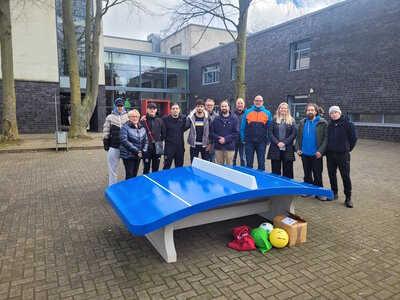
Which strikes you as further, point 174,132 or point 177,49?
point 177,49

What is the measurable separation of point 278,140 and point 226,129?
3.75 ft

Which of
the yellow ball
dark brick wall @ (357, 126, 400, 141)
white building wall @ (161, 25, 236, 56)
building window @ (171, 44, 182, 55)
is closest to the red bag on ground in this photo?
the yellow ball

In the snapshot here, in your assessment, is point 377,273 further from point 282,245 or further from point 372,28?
point 372,28

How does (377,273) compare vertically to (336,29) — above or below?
below

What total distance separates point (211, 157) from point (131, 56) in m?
23.5

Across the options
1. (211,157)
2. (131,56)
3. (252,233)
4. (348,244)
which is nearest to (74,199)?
(211,157)

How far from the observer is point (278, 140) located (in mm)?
6176

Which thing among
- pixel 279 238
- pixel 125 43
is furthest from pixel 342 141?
pixel 125 43

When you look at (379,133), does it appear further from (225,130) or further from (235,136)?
(225,130)

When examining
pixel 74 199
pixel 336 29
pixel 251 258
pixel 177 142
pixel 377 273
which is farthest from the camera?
pixel 336 29

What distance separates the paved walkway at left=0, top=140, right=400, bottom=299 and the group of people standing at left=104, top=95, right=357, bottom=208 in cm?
81

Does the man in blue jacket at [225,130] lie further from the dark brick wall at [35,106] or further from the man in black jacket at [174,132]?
the dark brick wall at [35,106]

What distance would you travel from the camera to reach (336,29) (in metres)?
17.1

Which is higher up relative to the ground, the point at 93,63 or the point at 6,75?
the point at 93,63
